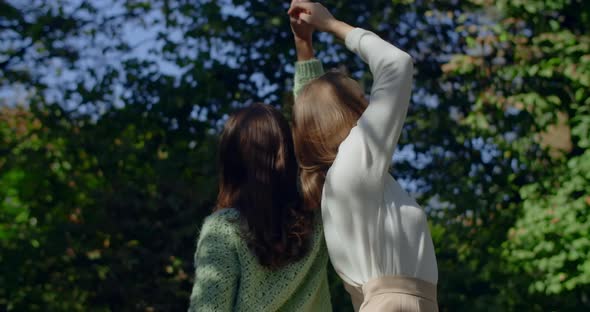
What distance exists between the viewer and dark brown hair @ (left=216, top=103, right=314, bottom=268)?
2084 mm

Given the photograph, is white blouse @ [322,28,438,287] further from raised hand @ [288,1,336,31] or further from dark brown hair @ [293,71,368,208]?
raised hand @ [288,1,336,31]

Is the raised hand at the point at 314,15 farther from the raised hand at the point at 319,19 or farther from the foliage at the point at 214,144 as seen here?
the foliage at the point at 214,144

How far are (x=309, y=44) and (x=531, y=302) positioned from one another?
363cm

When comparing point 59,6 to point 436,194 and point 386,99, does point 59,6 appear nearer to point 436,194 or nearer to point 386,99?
point 436,194

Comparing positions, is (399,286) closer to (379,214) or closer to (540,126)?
(379,214)

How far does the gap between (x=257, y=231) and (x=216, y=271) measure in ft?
0.48

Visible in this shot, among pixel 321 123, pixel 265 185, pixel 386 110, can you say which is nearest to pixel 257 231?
pixel 265 185

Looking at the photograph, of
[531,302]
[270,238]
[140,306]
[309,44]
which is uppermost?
[309,44]

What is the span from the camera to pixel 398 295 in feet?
6.11

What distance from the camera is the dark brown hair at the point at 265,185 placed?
2.08 m

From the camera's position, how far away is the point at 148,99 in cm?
545

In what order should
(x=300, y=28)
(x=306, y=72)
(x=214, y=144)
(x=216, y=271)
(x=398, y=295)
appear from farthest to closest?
(x=214, y=144) < (x=306, y=72) < (x=300, y=28) < (x=216, y=271) < (x=398, y=295)

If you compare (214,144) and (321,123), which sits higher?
(321,123)

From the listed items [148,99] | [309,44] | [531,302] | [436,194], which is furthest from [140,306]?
[309,44]
